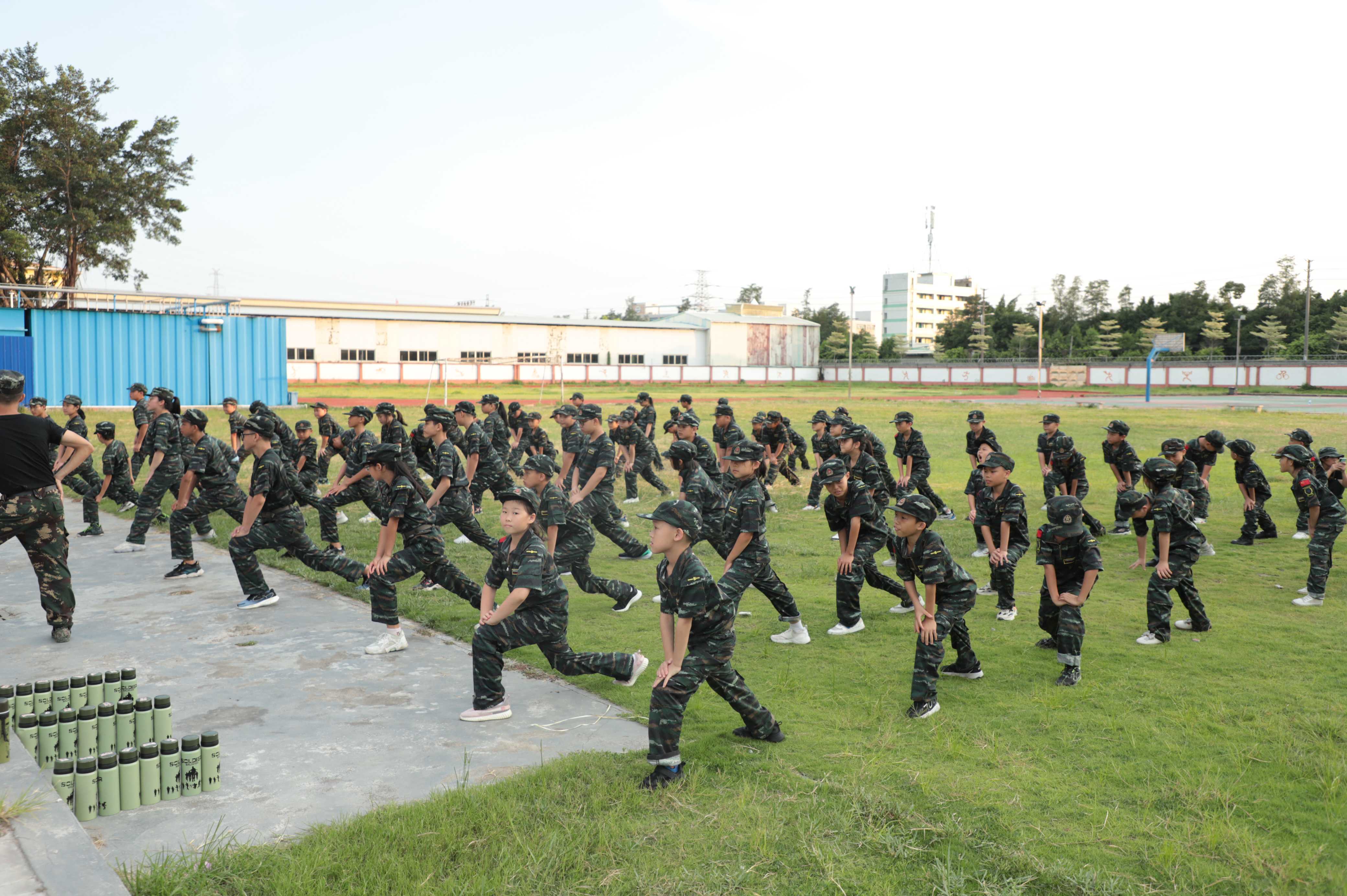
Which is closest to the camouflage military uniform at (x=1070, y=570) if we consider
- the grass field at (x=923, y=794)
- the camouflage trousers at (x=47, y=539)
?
the grass field at (x=923, y=794)

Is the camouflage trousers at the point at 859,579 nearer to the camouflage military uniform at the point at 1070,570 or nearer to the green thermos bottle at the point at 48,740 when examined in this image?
the camouflage military uniform at the point at 1070,570

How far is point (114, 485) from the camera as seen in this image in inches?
569

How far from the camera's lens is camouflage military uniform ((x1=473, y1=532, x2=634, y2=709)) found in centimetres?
620

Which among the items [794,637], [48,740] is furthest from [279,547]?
[794,637]

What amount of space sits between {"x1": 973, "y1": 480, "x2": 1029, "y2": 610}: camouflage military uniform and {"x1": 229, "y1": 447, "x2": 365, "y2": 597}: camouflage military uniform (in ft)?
21.0

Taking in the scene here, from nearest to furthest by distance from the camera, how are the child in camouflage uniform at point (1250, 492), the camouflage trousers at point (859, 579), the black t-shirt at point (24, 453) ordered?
the black t-shirt at point (24, 453) < the camouflage trousers at point (859, 579) < the child in camouflage uniform at point (1250, 492)

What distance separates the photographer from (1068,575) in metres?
7.37

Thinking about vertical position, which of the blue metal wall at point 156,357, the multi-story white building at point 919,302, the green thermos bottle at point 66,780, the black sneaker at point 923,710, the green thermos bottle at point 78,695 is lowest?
the black sneaker at point 923,710

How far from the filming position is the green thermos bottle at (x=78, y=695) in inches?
229

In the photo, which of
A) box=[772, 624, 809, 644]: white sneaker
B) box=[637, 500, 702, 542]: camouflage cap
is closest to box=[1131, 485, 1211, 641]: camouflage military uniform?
box=[772, 624, 809, 644]: white sneaker

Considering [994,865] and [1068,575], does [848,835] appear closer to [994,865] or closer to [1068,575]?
[994,865]

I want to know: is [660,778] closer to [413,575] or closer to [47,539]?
[413,575]

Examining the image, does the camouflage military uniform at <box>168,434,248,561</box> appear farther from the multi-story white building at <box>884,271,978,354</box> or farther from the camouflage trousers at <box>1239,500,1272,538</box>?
the multi-story white building at <box>884,271,978,354</box>

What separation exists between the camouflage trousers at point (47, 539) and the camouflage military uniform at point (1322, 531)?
12193mm
